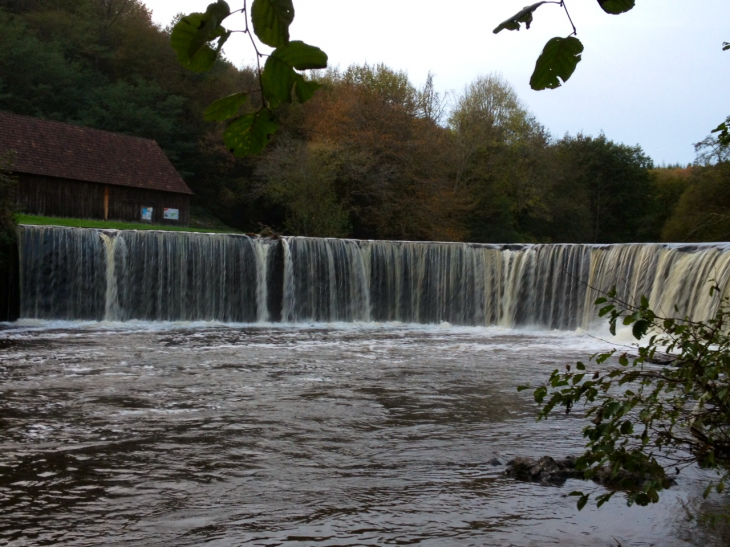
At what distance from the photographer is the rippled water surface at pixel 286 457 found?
16.2 ft

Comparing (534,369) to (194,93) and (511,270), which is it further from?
(194,93)

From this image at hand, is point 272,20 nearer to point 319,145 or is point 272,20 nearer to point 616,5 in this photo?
point 616,5

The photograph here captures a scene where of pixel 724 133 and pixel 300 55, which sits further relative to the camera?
pixel 724 133

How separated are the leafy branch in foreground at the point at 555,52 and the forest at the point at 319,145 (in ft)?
107

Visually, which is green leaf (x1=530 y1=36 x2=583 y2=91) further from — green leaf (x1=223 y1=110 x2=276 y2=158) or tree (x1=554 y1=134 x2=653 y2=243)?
tree (x1=554 y1=134 x2=653 y2=243)

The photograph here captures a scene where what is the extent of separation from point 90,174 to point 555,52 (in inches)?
1257

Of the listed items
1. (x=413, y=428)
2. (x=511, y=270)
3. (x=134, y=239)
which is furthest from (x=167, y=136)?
(x=413, y=428)

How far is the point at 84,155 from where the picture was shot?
31828mm

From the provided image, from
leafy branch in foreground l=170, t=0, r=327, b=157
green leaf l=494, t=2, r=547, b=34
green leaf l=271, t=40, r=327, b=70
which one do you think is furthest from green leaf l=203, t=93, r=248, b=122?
green leaf l=494, t=2, r=547, b=34

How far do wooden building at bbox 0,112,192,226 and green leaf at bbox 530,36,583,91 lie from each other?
97.5ft

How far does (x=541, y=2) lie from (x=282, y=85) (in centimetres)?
56

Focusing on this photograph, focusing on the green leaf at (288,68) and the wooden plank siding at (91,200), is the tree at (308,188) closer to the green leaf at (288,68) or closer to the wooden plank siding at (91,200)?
the wooden plank siding at (91,200)

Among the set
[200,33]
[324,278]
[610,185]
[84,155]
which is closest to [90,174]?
[84,155]

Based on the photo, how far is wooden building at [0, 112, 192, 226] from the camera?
97.6 feet
